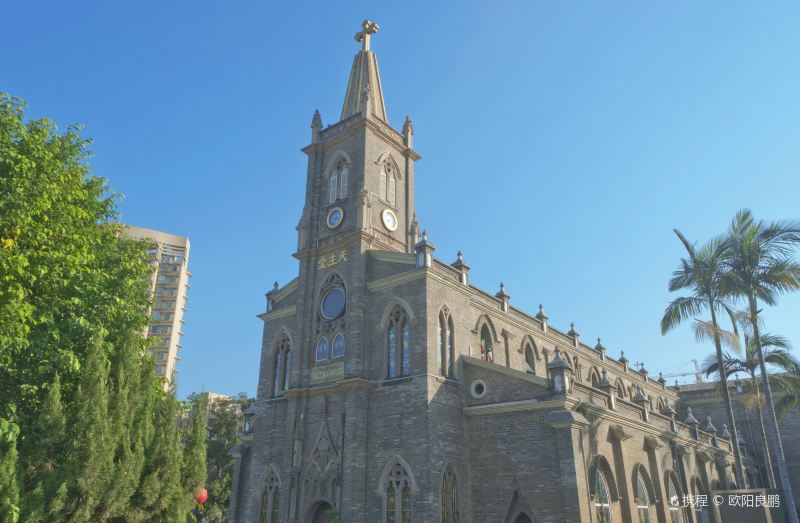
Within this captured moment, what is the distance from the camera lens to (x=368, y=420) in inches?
941

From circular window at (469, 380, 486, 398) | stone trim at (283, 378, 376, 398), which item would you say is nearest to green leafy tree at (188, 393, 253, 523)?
stone trim at (283, 378, 376, 398)

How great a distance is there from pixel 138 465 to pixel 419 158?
22.0m

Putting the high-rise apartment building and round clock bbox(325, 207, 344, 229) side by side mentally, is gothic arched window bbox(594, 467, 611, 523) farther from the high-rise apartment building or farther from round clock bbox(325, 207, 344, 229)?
the high-rise apartment building

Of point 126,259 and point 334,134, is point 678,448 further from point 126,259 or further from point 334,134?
point 126,259

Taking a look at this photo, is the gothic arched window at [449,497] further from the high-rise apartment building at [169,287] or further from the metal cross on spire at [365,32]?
the high-rise apartment building at [169,287]

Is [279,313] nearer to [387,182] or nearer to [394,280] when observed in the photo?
[394,280]

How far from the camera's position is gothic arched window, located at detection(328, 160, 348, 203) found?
95.6 ft

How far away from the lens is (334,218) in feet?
94.1

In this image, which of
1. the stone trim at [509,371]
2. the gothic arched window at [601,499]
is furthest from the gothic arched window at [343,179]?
the gothic arched window at [601,499]

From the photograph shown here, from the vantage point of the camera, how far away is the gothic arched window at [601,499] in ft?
72.9

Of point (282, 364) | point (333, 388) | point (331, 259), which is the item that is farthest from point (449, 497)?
point (331, 259)

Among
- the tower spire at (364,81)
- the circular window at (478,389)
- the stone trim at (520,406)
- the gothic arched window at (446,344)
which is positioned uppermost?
the tower spire at (364,81)

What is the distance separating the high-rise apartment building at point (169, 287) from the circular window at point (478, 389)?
212 ft

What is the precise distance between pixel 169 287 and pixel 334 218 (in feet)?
210
